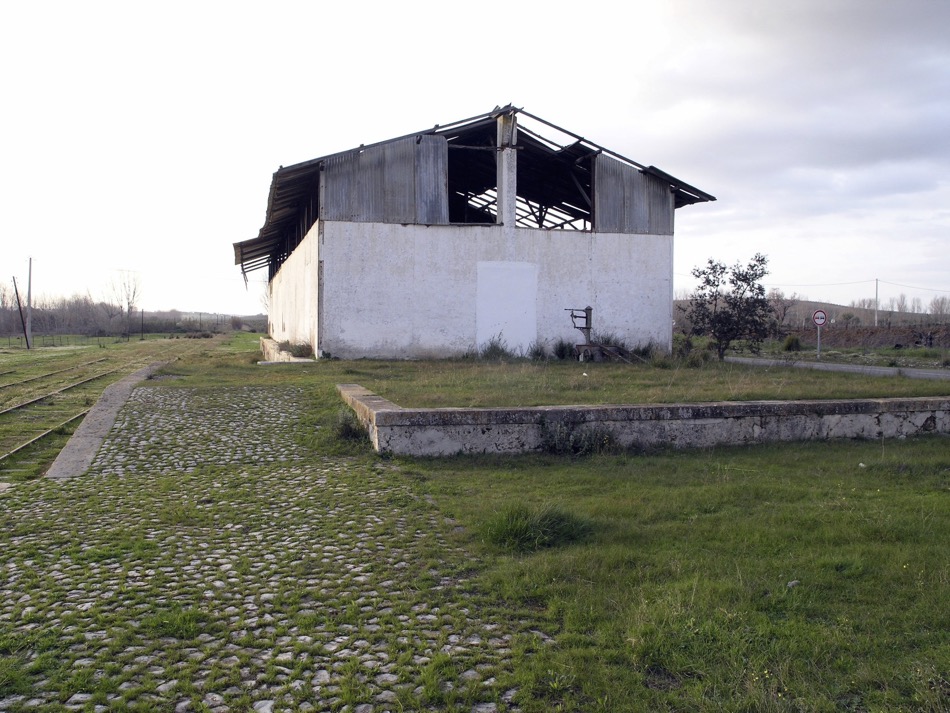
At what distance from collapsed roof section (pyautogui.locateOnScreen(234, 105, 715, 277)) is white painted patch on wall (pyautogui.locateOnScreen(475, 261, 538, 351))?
58.5 inches

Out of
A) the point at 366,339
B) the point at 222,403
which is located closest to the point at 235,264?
the point at 366,339

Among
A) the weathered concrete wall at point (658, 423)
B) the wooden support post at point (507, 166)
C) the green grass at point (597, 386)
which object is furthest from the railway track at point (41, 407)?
the wooden support post at point (507, 166)

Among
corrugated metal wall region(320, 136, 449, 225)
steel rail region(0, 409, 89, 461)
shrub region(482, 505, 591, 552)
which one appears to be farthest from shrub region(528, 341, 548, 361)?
shrub region(482, 505, 591, 552)

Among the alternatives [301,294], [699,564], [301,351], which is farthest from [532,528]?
[301,294]

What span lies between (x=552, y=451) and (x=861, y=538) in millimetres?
3290

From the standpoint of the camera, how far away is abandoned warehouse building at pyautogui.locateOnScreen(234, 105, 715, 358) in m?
17.6

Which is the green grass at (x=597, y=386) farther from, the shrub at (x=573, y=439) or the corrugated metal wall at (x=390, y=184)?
the corrugated metal wall at (x=390, y=184)

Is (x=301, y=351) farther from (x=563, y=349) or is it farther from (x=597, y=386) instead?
(x=597, y=386)

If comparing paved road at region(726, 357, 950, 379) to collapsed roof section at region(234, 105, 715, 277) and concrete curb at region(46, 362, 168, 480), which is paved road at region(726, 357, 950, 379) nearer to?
collapsed roof section at region(234, 105, 715, 277)

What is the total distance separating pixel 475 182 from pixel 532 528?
1951 cm

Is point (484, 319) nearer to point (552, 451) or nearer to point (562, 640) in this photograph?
point (552, 451)

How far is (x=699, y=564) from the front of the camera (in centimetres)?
418

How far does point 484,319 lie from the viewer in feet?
60.8

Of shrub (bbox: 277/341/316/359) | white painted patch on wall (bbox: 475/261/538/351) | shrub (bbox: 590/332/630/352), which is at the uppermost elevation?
white painted patch on wall (bbox: 475/261/538/351)
